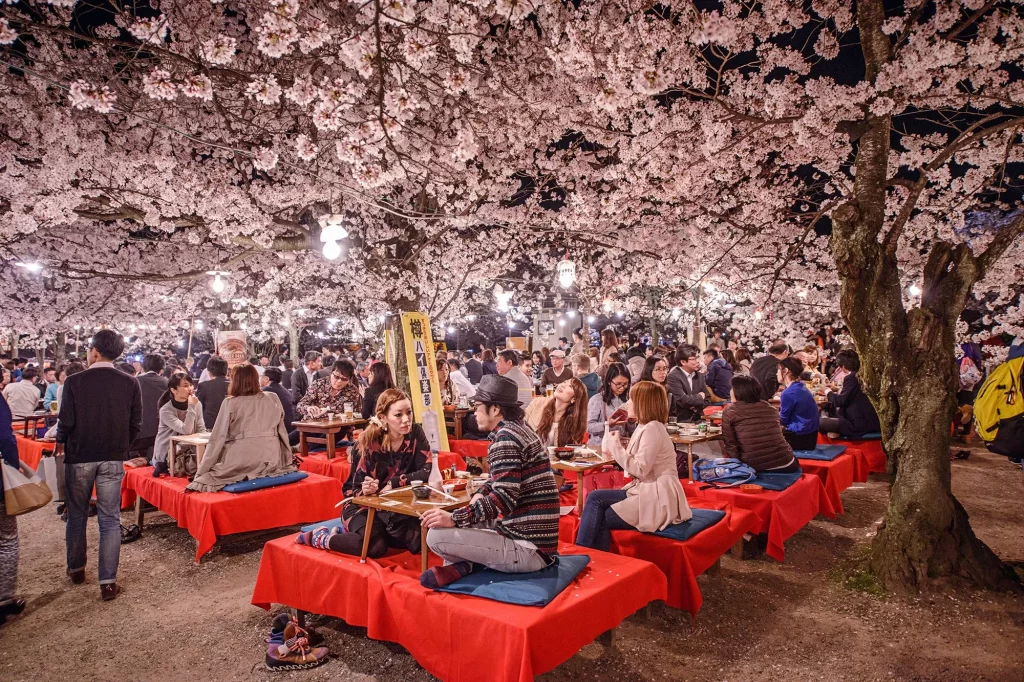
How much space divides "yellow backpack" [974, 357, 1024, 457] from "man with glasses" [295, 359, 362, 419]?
7.79 meters

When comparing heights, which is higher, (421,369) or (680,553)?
(421,369)

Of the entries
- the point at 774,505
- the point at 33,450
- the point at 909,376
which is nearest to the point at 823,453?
the point at 774,505

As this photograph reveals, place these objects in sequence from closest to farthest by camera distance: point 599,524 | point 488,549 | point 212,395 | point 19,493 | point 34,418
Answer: point 488,549 → point 19,493 → point 599,524 → point 212,395 → point 34,418

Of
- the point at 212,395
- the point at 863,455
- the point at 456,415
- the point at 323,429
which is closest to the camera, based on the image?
the point at 212,395

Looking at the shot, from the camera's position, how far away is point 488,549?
148 inches

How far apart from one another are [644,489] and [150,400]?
707 centimetres

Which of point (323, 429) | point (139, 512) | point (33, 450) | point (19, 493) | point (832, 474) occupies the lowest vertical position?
point (139, 512)

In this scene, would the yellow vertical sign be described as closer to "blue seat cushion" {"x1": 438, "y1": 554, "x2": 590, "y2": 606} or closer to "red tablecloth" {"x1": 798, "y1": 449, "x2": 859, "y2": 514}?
"red tablecloth" {"x1": 798, "y1": 449, "x2": 859, "y2": 514}

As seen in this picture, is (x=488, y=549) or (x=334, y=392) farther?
(x=334, y=392)

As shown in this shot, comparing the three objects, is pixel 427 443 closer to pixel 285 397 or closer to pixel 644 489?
pixel 644 489

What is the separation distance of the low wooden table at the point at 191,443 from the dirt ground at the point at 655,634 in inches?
49.7

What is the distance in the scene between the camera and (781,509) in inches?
231

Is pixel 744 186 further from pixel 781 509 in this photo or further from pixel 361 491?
pixel 361 491

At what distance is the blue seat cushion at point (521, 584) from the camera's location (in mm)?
3430
